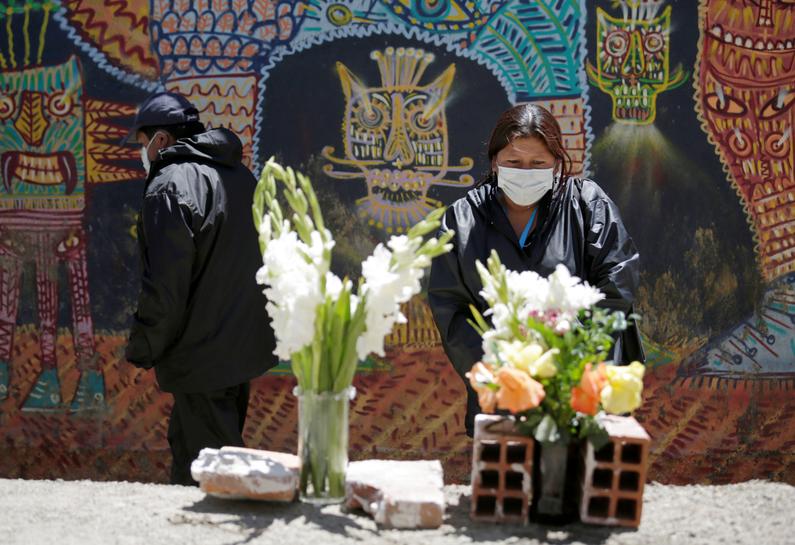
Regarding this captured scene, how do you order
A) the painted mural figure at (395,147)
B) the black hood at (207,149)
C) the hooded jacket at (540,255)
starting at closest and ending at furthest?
the hooded jacket at (540,255)
the black hood at (207,149)
the painted mural figure at (395,147)

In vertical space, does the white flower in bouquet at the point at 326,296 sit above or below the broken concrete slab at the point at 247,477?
above

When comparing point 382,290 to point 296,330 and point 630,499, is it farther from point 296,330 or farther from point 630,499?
point 630,499

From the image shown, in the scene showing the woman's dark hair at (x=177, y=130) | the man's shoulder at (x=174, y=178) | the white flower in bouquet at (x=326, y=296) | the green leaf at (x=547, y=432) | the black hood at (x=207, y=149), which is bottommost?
the green leaf at (x=547, y=432)

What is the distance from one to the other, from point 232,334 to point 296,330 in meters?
1.58

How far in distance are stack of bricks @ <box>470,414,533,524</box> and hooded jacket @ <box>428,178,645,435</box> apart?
2.51ft

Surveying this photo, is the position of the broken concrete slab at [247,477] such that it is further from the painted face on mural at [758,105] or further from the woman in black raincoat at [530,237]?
the painted face on mural at [758,105]

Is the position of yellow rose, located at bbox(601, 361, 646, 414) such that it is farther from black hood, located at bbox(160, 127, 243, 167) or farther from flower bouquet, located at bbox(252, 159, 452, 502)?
black hood, located at bbox(160, 127, 243, 167)

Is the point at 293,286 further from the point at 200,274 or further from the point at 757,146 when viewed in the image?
the point at 757,146

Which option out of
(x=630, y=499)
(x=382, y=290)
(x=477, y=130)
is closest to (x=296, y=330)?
(x=382, y=290)

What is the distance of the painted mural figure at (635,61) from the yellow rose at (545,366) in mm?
3011

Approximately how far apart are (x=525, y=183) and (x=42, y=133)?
314 cm

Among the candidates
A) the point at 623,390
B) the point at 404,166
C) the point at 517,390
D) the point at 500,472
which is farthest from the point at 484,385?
the point at 404,166

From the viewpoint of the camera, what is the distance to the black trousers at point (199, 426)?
4344mm

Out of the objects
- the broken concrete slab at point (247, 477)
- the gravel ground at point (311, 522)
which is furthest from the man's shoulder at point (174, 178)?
the broken concrete slab at point (247, 477)
